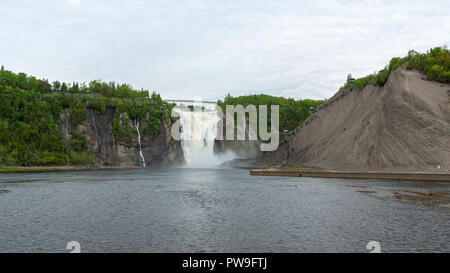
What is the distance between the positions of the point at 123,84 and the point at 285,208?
173858 millimetres

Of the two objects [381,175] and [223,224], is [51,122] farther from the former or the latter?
[223,224]

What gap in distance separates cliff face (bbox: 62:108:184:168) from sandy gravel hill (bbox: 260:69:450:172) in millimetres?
59343

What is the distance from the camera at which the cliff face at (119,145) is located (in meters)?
124

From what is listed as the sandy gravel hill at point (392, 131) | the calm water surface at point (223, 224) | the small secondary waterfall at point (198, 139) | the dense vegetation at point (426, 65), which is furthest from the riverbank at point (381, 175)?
the small secondary waterfall at point (198, 139)

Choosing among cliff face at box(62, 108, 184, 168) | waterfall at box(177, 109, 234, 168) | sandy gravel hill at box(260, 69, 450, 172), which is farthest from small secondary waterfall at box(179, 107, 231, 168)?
sandy gravel hill at box(260, 69, 450, 172)

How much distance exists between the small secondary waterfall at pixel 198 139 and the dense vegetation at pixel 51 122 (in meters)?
11.0

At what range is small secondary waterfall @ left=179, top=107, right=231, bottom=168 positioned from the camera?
131 m

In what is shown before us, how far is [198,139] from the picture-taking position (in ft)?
436

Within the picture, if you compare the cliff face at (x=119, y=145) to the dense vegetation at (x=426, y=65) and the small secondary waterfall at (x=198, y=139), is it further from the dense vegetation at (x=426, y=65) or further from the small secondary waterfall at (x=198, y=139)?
the dense vegetation at (x=426, y=65)
